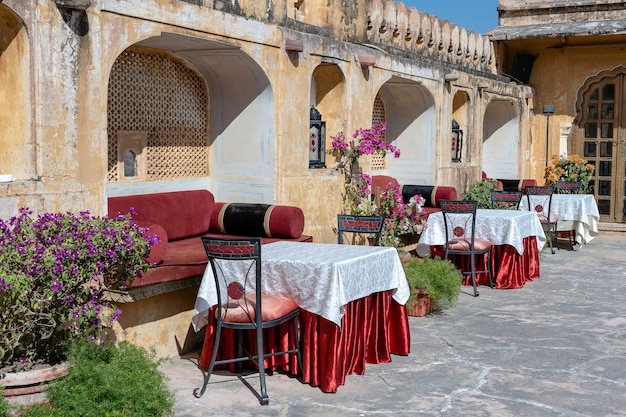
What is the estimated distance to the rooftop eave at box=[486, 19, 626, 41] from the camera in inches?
619

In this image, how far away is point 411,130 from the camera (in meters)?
13.6

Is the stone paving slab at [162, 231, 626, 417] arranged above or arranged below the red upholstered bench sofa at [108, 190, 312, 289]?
below

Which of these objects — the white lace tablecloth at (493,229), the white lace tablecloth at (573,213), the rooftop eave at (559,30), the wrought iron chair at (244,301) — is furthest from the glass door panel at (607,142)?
the wrought iron chair at (244,301)

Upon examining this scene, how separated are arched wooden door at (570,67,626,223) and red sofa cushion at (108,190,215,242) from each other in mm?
10878

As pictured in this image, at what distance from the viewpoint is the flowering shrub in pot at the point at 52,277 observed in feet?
15.4

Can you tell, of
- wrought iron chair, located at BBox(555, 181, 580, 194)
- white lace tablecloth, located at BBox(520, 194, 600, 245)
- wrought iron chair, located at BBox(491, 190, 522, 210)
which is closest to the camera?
wrought iron chair, located at BBox(491, 190, 522, 210)

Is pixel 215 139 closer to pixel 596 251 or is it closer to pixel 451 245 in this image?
pixel 451 245

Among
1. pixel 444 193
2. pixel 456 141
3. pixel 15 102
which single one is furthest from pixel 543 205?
pixel 15 102

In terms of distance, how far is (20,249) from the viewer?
4.66 m

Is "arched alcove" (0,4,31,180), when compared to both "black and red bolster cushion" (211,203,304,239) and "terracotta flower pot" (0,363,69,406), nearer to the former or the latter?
"terracotta flower pot" (0,363,69,406)

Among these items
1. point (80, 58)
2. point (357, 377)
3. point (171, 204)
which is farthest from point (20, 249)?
point (171, 204)

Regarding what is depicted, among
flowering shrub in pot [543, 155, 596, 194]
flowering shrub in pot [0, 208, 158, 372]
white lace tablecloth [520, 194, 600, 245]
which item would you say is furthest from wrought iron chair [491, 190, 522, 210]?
flowering shrub in pot [0, 208, 158, 372]

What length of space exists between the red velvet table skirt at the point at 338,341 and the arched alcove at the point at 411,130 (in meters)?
7.12

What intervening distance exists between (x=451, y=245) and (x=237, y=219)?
2.62m
